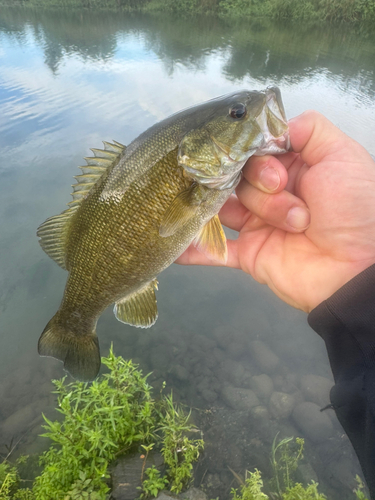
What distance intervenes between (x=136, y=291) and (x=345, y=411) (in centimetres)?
162

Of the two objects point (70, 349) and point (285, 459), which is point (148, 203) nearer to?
point (70, 349)

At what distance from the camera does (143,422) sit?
306 cm

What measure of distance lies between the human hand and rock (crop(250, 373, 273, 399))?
216 cm

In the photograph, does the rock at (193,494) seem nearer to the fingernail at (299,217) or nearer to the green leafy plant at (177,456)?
the green leafy plant at (177,456)

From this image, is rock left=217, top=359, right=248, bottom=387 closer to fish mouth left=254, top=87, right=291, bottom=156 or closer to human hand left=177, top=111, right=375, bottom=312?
human hand left=177, top=111, right=375, bottom=312

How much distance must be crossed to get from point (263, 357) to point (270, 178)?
123 inches

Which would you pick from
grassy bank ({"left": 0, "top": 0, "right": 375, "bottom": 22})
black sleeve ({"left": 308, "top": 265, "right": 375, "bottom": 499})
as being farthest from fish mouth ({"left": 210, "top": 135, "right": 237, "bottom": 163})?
grassy bank ({"left": 0, "top": 0, "right": 375, "bottom": 22})

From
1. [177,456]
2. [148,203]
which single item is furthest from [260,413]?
[148,203]

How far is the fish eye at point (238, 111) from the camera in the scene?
178 cm

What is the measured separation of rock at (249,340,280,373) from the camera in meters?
4.13

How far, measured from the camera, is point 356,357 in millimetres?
1674

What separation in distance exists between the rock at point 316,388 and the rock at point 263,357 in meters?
0.41

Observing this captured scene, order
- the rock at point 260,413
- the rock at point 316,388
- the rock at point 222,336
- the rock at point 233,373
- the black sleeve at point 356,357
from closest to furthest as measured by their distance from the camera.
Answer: the black sleeve at point 356,357, the rock at point 260,413, the rock at point 316,388, the rock at point 233,373, the rock at point 222,336

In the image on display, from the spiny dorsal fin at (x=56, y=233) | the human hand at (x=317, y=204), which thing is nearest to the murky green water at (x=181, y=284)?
the human hand at (x=317, y=204)
